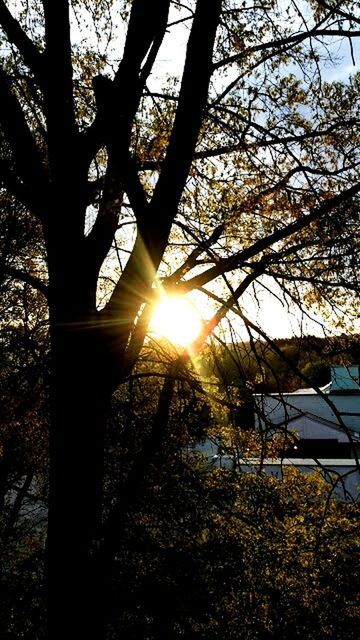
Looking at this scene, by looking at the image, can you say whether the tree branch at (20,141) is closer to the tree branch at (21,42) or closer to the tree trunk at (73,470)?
the tree branch at (21,42)

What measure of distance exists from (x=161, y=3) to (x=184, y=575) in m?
10.4

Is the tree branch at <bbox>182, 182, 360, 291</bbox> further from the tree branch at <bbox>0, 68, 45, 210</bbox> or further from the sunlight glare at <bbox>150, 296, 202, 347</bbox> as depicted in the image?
the tree branch at <bbox>0, 68, 45, 210</bbox>

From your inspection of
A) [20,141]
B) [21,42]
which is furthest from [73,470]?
[21,42]

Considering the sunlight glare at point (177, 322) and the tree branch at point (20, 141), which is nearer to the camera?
the tree branch at point (20, 141)

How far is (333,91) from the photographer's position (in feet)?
21.0

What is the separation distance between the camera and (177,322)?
670 cm

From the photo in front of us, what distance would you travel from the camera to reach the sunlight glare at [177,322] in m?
5.84

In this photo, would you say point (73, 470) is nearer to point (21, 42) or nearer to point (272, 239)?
point (272, 239)

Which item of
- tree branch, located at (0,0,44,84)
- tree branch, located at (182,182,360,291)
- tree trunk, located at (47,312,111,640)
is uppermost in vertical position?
tree branch, located at (0,0,44,84)

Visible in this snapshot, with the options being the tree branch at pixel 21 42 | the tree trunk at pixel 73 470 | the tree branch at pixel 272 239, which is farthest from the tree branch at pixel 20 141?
the tree branch at pixel 272 239

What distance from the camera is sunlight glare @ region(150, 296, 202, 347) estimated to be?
5838mm

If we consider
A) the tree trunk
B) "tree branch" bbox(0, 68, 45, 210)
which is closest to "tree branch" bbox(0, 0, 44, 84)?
"tree branch" bbox(0, 68, 45, 210)

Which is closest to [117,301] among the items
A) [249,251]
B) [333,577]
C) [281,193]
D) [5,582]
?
[249,251]

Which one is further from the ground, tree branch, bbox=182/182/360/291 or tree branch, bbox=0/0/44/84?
tree branch, bbox=0/0/44/84
